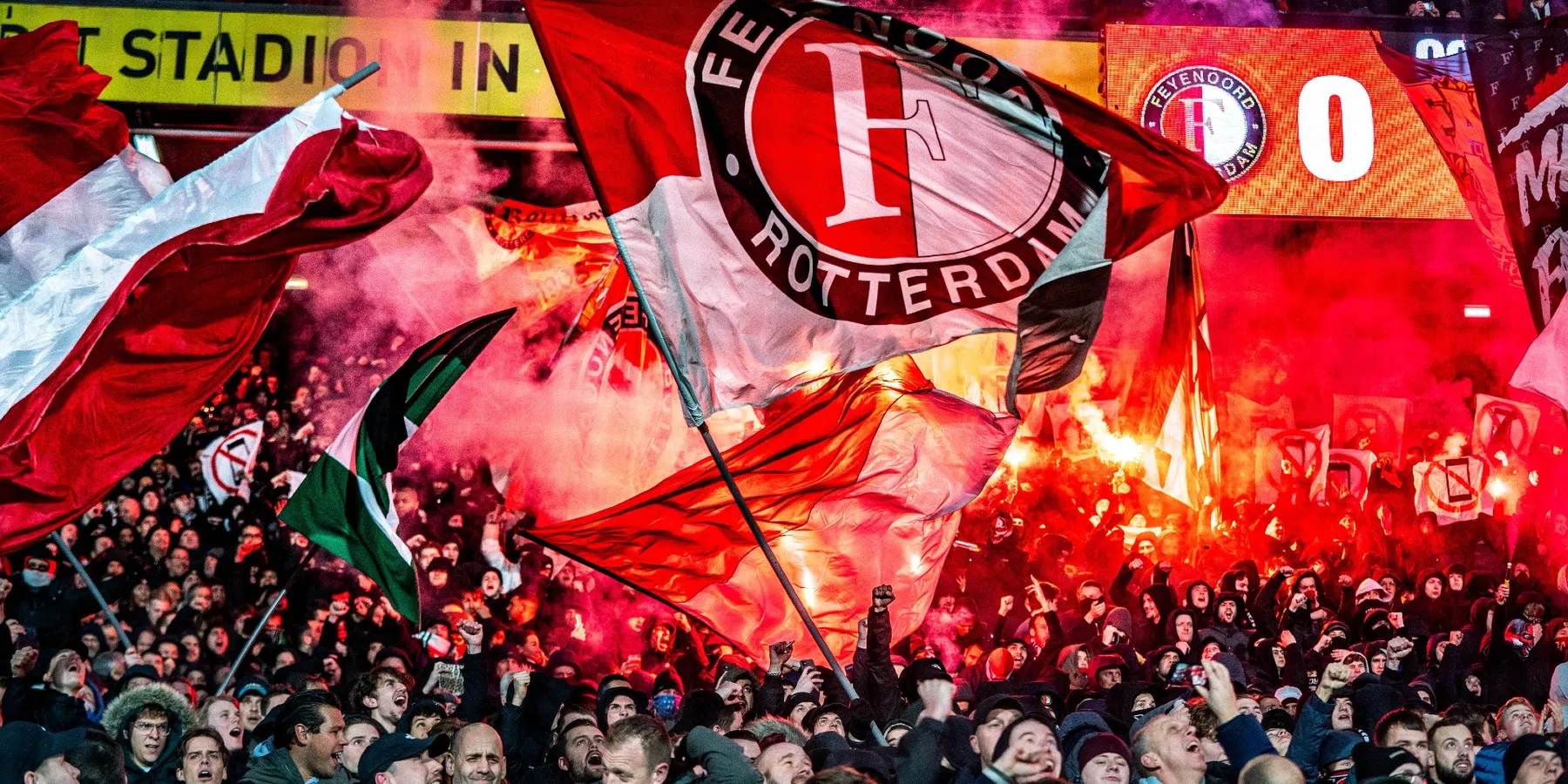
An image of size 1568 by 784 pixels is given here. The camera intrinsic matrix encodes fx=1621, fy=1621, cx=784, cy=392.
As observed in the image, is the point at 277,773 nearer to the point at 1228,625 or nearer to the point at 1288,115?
the point at 1228,625

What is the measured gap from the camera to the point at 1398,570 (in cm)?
1338

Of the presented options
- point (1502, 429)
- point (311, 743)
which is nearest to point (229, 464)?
point (311, 743)

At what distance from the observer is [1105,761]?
4.83 m

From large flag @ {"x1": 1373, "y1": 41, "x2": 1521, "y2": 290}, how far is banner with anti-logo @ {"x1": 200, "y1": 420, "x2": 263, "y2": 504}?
29.3 feet

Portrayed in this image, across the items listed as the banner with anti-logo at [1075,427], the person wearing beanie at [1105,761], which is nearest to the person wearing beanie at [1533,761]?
the person wearing beanie at [1105,761]

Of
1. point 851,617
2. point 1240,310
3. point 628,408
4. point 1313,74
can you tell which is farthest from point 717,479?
point 1240,310

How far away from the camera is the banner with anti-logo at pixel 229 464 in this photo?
42.1 feet

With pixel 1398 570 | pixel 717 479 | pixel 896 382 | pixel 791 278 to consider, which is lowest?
pixel 1398 570

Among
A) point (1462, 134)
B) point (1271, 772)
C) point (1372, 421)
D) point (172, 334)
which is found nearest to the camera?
point (1271, 772)

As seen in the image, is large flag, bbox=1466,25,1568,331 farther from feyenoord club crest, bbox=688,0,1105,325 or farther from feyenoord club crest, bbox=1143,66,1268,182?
feyenoord club crest, bbox=1143,66,1268,182

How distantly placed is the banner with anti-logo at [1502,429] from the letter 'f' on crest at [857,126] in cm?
1010

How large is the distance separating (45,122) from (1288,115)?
10654mm

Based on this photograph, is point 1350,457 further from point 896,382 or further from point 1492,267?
point 896,382

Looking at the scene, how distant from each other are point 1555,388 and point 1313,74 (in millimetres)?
7680
